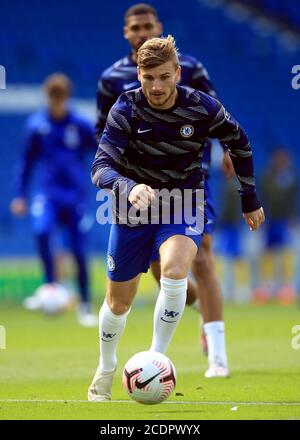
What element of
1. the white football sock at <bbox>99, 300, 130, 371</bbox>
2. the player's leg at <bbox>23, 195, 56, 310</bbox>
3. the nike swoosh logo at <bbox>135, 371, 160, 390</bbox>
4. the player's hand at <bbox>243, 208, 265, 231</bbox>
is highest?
the player's leg at <bbox>23, 195, 56, 310</bbox>

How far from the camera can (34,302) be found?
47.1ft

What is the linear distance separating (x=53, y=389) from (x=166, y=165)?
6.10ft

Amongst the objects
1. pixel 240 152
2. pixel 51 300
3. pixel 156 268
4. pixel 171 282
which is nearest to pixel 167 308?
pixel 171 282

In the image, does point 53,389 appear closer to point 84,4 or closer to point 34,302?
point 34,302

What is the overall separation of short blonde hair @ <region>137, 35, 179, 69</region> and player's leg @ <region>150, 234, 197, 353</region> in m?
1.03

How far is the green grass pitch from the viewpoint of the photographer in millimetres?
6402

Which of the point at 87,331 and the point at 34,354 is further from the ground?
the point at 87,331

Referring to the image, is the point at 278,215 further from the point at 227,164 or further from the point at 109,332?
the point at 109,332

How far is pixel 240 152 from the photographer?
7.05m

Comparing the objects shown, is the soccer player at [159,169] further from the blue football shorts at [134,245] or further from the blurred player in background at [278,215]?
the blurred player in background at [278,215]

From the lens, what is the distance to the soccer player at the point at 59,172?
1442cm

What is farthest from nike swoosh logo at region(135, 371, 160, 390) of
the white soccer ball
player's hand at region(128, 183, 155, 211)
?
the white soccer ball

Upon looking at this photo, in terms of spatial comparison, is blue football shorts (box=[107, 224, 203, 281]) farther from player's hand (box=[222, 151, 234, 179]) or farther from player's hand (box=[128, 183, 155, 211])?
player's hand (box=[222, 151, 234, 179])
